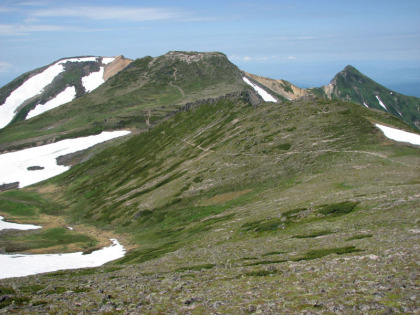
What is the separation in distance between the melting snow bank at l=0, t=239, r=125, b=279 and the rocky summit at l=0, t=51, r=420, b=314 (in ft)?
9.37

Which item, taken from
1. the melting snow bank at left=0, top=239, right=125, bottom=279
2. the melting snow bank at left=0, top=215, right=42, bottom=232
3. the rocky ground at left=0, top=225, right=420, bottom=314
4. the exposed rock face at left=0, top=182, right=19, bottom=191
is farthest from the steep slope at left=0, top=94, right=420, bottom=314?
the exposed rock face at left=0, top=182, right=19, bottom=191

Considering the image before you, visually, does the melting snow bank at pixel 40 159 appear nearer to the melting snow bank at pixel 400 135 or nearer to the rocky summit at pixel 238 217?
the rocky summit at pixel 238 217

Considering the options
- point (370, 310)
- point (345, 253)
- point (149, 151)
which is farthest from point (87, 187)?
point (370, 310)

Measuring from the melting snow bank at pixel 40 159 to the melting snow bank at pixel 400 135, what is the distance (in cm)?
13385

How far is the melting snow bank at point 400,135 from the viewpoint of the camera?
77.6m

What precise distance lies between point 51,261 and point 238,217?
3456 cm

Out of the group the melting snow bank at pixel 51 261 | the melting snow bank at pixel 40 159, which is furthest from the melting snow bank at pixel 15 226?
the melting snow bank at pixel 40 159

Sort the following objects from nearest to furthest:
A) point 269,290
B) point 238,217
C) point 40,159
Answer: point 269,290
point 238,217
point 40,159

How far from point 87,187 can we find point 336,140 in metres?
89.2

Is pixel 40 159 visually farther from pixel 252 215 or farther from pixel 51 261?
pixel 252 215

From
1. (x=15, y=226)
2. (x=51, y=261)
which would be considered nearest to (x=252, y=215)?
(x=51, y=261)

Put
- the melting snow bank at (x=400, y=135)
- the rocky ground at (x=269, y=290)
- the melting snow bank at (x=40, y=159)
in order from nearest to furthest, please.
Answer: the rocky ground at (x=269, y=290)
the melting snow bank at (x=400, y=135)
the melting snow bank at (x=40, y=159)

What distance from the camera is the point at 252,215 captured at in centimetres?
5578

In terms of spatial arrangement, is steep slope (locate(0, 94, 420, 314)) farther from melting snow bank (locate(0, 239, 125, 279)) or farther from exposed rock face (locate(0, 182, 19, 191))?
exposed rock face (locate(0, 182, 19, 191))
